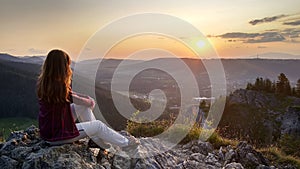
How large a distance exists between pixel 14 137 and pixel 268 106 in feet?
314

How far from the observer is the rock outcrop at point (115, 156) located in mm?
6145

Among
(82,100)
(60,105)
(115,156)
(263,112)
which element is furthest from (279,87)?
(60,105)

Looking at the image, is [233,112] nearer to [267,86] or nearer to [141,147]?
[267,86]

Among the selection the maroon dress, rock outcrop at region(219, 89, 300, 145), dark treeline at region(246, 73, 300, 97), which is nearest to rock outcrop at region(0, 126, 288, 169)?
the maroon dress

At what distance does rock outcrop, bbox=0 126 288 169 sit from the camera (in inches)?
242

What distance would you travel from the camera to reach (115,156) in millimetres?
7078

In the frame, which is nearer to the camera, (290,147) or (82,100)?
(82,100)

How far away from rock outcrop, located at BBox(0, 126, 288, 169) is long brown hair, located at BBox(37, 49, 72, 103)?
1116 mm

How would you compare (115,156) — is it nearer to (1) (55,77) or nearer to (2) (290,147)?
(1) (55,77)

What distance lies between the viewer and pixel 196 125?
11.2m

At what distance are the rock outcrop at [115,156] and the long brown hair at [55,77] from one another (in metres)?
1.12

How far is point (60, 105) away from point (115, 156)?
182 cm

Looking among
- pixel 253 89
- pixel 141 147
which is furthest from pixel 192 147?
pixel 253 89

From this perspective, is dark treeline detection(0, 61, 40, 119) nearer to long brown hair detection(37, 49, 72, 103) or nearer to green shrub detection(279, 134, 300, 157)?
green shrub detection(279, 134, 300, 157)
